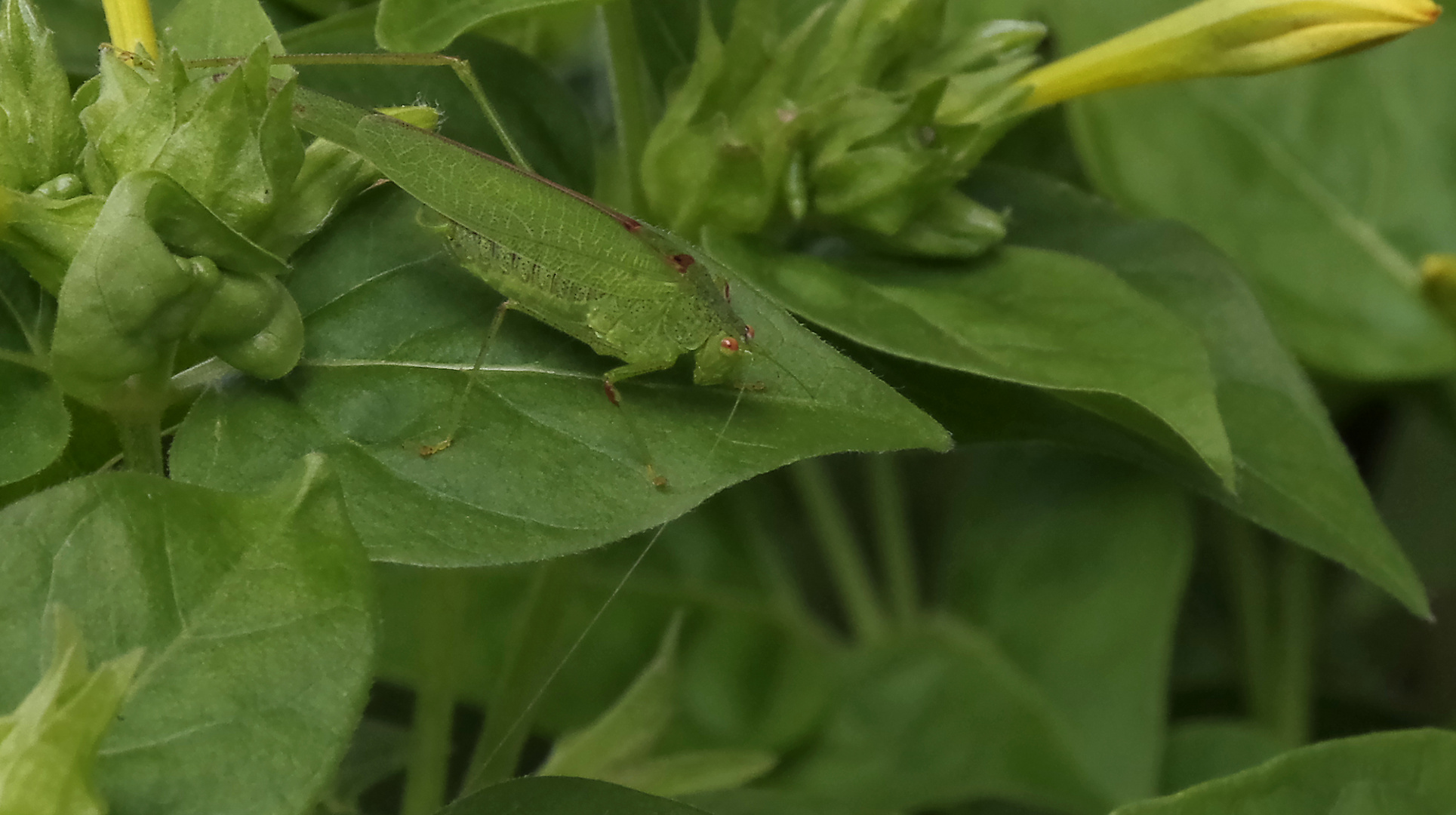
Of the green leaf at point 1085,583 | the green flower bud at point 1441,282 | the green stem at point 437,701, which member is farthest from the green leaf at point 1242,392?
the green stem at point 437,701

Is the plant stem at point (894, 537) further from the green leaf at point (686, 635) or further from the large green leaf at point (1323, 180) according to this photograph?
the large green leaf at point (1323, 180)

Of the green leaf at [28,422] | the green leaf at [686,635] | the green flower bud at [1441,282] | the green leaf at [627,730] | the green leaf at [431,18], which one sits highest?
the green leaf at [431,18]

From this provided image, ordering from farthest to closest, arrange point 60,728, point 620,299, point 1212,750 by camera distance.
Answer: point 1212,750 < point 620,299 < point 60,728

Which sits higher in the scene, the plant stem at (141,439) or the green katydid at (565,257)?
the green katydid at (565,257)

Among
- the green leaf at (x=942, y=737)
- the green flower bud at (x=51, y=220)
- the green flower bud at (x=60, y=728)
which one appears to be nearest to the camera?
the green flower bud at (x=60, y=728)

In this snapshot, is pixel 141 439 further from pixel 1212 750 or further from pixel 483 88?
pixel 1212 750

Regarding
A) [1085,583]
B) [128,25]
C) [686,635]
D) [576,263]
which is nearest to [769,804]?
[686,635]

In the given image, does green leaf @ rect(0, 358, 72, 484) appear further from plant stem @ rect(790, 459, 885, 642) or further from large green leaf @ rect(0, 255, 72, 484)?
plant stem @ rect(790, 459, 885, 642)

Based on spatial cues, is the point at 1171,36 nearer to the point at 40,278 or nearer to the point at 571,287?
the point at 571,287
